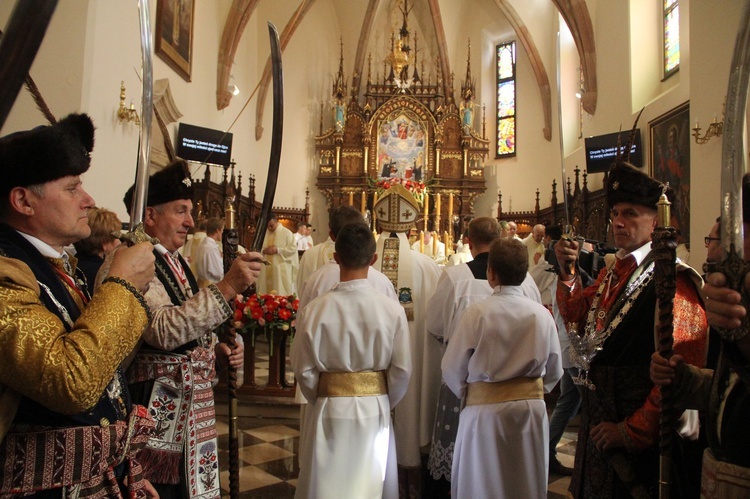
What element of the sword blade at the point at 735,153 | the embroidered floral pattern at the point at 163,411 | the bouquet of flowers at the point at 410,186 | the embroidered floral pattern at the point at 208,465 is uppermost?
the bouquet of flowers at the point at 410,186

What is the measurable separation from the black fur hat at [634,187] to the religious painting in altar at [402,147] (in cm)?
1517

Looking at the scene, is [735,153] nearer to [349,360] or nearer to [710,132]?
[349,360]

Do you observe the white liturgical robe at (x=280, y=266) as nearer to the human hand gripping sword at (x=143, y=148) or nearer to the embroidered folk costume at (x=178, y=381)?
the embroidered folk costume at (x=178, y=381)

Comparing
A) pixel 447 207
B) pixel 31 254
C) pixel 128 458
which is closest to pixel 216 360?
pixel 128 458

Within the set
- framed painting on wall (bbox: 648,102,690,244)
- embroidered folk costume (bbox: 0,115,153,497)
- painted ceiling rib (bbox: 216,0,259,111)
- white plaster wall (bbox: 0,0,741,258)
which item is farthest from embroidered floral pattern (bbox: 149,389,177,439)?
painted ceiling rib (bbox: 216,0,259,111)

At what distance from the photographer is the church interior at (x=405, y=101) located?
7527 millimetres

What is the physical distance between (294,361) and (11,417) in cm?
150

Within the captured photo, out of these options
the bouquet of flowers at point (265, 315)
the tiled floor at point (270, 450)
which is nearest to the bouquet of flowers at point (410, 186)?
the bouquet of flowers at point (265, 315)

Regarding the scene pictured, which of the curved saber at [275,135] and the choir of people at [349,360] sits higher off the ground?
the curved saber at [275,135]

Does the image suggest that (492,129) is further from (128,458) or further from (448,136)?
(128,458)

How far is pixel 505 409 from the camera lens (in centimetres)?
280

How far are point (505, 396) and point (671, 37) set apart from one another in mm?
10616

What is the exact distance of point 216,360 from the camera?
8.73ft

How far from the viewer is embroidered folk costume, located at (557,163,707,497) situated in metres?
2.06
